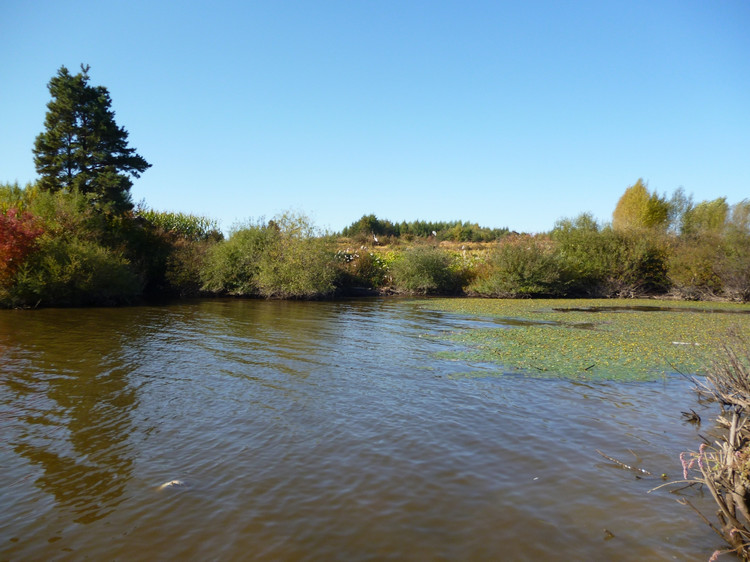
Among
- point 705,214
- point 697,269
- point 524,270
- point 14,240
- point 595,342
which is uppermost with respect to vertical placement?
point 705,214

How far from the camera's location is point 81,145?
3117 cm

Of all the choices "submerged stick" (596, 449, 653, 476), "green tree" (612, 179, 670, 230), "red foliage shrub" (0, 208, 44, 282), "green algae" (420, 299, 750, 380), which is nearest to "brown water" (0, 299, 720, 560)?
"submerged stick" (596, 449, 653, 476)

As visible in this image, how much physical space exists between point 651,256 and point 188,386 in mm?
35829

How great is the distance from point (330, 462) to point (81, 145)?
1326 inches

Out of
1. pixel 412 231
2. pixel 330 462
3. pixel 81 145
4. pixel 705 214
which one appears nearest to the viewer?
pixel 330 462

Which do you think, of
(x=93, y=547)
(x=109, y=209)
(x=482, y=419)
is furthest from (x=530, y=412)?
(x=109, y=209)

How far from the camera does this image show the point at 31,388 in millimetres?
9609

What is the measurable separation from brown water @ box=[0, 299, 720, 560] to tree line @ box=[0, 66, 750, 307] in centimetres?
1570

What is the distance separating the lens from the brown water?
4.69 m

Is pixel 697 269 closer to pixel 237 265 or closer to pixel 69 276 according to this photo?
pixel 237 265

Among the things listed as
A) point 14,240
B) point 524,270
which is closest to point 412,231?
point 524,270

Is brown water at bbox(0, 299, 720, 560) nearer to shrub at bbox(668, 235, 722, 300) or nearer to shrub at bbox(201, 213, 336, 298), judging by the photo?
shrub at bbox(201, 213, 336, 298)

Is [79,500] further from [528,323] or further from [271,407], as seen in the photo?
[528,323]

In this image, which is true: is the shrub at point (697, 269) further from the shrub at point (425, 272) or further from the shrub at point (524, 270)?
the shrub at point (425, 272)
